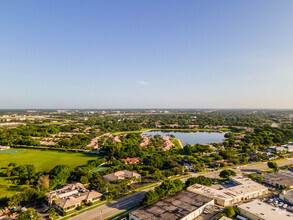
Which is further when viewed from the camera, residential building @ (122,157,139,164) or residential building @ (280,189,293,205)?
residential building @ (122,157,139,164)

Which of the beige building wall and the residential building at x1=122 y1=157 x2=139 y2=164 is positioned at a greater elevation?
the beige building wall

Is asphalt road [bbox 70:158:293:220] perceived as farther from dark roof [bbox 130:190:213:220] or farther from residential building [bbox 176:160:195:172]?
residential building [bbox 176:160:195:172]

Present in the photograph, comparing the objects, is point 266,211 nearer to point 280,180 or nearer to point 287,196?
point 287,196

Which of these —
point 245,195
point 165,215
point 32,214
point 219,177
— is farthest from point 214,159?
point 32,214

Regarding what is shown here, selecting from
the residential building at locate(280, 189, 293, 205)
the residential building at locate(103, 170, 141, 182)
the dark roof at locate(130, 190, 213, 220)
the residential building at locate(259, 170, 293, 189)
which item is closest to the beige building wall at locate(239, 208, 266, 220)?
the dark roof at locate(130, 190, 213, 220)

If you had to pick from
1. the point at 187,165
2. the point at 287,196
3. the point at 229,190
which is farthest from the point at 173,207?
the point at 187,165

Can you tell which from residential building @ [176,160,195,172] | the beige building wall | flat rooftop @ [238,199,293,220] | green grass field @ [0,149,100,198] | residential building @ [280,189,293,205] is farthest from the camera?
green grass field @ [0,149,100,198]

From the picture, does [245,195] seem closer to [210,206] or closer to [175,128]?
[210,206]
